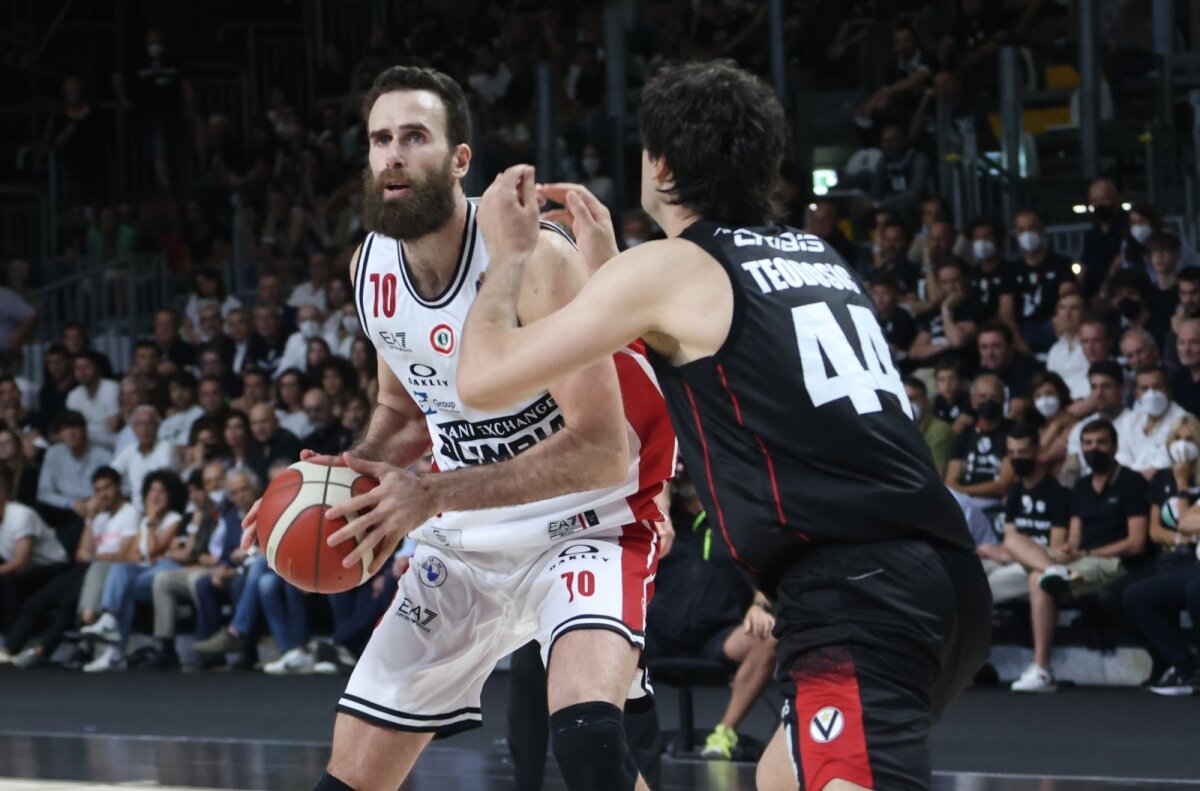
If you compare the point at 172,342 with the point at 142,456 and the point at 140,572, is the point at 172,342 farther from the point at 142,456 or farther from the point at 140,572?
the point at 140,572

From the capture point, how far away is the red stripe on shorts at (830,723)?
2.98 meters

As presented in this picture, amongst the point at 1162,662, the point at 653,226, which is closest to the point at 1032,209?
the point at 653,226

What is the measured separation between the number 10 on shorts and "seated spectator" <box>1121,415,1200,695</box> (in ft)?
16.6

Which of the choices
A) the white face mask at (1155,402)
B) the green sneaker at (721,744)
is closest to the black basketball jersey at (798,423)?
the green sneaker at (721,744)

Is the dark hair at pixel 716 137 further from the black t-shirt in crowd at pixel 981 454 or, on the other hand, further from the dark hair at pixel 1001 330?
the dark hair at pixel 1001 330

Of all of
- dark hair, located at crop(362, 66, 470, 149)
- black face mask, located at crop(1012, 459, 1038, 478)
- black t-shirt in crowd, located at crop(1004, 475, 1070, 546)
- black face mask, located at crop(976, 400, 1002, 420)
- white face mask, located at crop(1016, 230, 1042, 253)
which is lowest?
black t-shirt in crowd, located at crop(1004, 475, 1070, 546)

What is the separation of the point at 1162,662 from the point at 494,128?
320 inches

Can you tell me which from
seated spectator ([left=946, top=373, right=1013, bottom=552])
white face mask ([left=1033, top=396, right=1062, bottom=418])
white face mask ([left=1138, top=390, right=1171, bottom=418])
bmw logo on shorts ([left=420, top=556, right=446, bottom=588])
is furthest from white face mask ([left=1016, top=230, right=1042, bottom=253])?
bmw logo on shorts ([left=420, top=556, right=446, bottom=588])

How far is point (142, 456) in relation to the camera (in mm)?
12523

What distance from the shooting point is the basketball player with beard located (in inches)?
159

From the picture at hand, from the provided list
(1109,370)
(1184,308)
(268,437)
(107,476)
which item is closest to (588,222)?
(1109,370)

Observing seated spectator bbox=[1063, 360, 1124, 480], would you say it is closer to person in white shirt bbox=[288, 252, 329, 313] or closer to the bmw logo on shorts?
the bmw logo on shorts

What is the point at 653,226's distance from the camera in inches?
484

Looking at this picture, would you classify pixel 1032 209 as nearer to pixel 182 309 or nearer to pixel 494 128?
pixel 494 128
